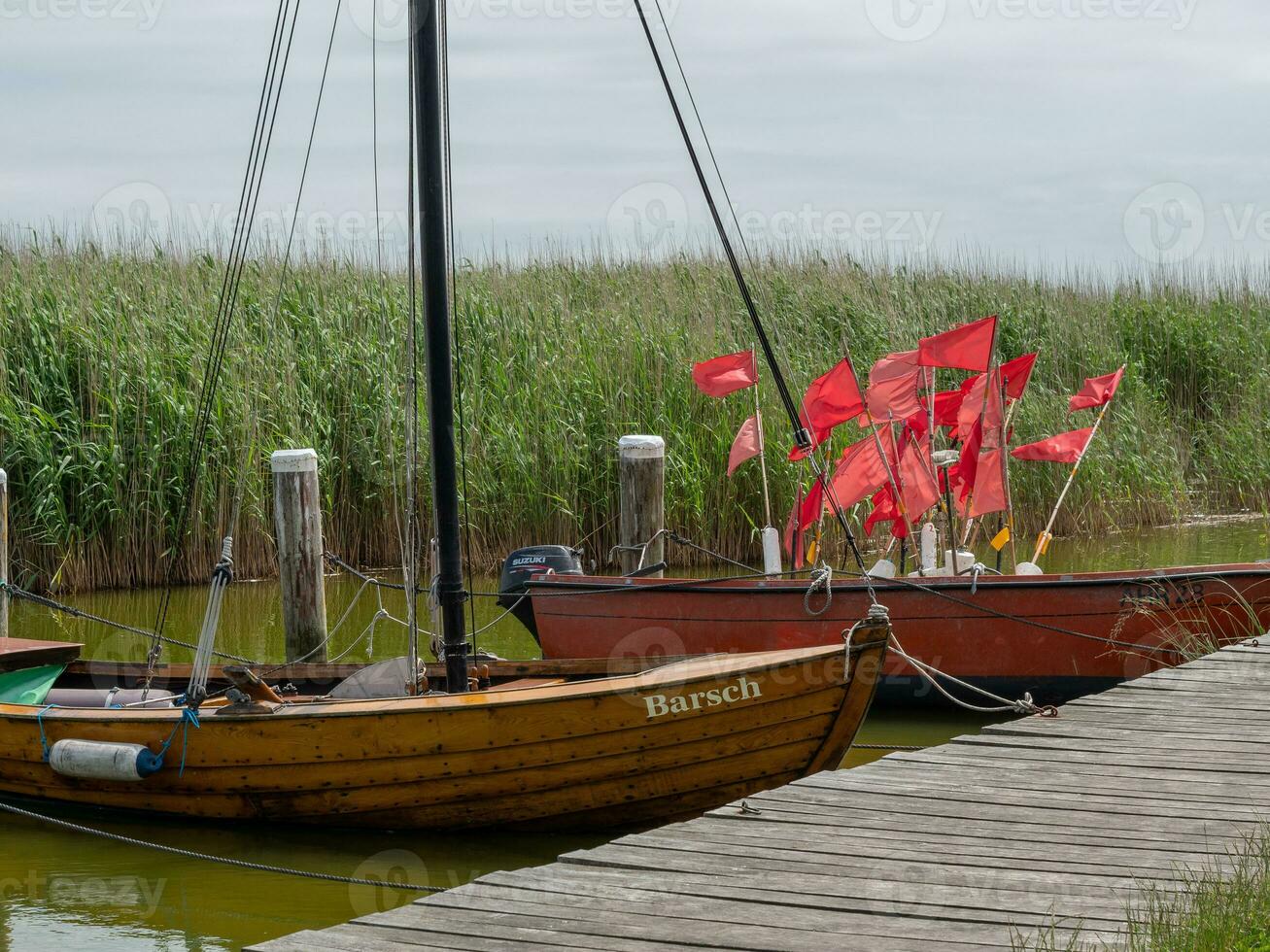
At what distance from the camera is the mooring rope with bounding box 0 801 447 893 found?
6.41 m

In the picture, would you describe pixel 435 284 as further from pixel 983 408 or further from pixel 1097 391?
pixel 1097 391

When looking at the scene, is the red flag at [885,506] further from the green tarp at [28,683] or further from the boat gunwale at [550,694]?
the green tarp at [28,683]

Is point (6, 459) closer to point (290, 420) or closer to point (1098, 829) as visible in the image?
point (290, 420)

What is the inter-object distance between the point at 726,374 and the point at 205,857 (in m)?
5.17

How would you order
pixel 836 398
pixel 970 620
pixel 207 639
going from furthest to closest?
pixel 836 398 → pixel 970 620 → pixel 207 639

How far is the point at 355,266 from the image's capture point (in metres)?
17.4

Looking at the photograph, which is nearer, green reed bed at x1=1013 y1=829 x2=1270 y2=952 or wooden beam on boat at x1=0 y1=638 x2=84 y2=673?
green reed bed at x1=1013 y1=829 x2=1270 y2=952

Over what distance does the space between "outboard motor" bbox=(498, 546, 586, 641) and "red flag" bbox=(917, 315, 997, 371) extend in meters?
2.70

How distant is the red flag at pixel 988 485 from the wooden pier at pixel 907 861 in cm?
377

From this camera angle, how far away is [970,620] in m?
9.34

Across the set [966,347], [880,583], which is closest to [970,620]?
[880,583]

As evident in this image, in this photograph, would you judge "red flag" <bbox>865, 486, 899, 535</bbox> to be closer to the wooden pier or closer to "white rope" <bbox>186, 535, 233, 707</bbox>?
the wooden pier

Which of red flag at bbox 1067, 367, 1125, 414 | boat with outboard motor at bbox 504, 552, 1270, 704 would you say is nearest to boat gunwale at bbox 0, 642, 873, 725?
boat with outboard motor at bbox 504, 552, 1270, 704

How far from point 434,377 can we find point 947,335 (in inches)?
145
